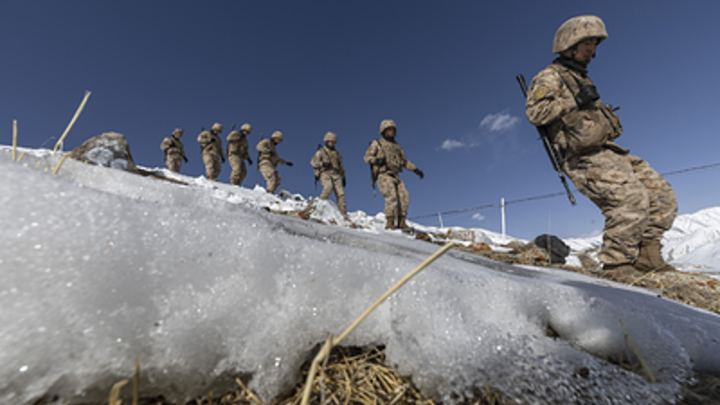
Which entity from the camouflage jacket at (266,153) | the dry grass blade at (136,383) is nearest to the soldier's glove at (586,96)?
the dry grass blade at (136,383)

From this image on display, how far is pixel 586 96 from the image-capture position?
9.32ft

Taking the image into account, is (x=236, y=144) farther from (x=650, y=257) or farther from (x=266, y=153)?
(x=650, y=257)

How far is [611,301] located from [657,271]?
8.43 feet

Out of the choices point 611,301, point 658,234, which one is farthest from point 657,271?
point 611,301

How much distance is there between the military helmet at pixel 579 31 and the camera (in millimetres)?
2881

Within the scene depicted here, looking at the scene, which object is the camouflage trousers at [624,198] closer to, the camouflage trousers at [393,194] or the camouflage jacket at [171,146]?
the camouflage trousers at [393,194]

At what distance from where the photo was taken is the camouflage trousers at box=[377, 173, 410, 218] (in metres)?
6.41

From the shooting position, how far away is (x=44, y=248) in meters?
0.48

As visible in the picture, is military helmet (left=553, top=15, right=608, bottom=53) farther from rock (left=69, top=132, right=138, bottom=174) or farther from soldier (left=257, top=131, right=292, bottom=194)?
soldier (left=257, top=131, right=292, bottom=194)

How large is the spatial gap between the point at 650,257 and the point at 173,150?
14.8 meters

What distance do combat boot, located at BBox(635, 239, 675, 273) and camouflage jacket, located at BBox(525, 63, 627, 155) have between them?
36.6 inches

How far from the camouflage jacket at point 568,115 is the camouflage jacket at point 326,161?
6.90 meters

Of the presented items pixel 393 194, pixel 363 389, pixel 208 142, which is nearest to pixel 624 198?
pixel 363 389

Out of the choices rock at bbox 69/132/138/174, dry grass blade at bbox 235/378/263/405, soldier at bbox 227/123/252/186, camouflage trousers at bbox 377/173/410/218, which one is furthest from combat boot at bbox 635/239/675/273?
soldier at bbox 227/123/252/186
